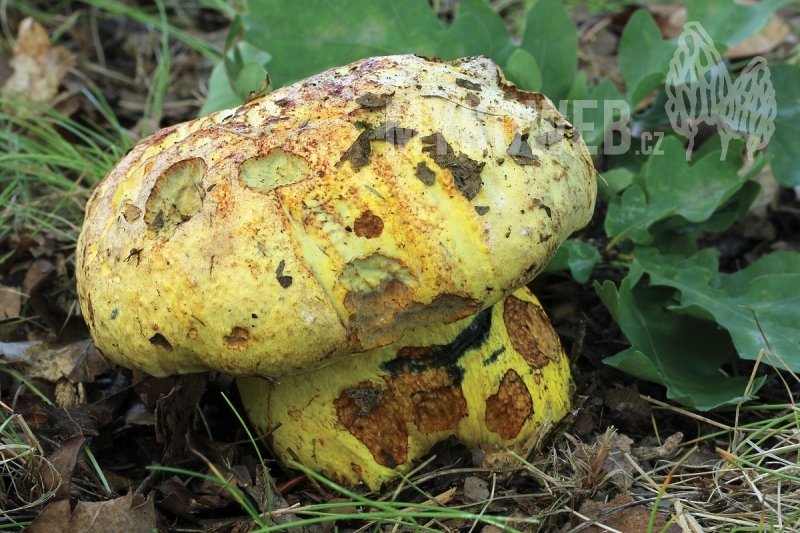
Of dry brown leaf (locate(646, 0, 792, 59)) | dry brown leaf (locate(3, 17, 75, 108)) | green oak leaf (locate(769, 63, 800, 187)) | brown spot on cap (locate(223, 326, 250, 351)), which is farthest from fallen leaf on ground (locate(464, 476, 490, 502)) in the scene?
dry brown leaf (locate(3, 17, 75, 108))

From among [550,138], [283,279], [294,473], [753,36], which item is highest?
[550,138]

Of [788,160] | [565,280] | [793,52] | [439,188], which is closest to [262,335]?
[439,188]

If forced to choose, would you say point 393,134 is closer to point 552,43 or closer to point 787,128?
point 552,43

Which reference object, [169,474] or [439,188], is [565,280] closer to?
[439,188]

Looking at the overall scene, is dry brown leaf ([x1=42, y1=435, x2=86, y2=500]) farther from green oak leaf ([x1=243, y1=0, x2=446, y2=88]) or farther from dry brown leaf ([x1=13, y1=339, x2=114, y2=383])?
green oak leaf ([x1=243, y1=0, x2=446, y2=88])

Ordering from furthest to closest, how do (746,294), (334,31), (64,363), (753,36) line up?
(753,36), (334,31), (64,363), (746,294)

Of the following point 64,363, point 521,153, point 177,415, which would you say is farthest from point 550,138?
point 64,363

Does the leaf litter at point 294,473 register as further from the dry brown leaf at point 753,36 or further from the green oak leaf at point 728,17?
the dry brown leaf at point 753,36

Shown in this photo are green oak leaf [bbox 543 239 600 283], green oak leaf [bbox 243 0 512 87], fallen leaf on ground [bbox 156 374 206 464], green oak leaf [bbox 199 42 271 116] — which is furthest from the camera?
green oak leaf [bbox 199 42 271 116]
